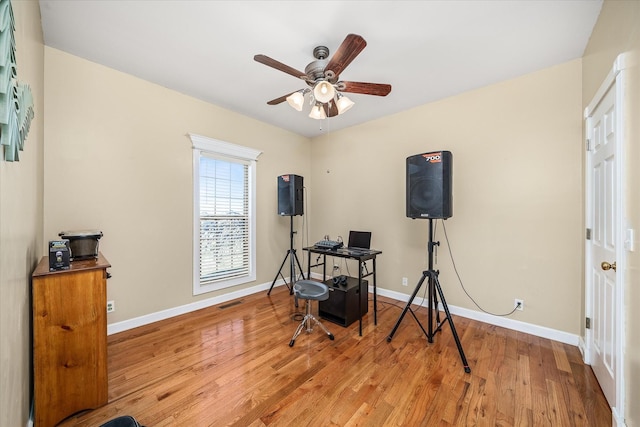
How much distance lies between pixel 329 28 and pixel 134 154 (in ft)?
7.70

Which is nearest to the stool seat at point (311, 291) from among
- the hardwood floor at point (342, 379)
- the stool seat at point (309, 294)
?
the stool seat at point (309, 294)

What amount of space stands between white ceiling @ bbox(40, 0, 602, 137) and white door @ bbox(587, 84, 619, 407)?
785mm

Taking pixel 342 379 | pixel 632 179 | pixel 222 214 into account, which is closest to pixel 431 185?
pixel 632 179

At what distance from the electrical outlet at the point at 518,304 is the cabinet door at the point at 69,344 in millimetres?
3587

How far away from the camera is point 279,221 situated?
4199 mm

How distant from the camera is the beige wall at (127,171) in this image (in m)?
2.29

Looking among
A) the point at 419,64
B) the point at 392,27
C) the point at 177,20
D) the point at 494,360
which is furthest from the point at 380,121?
the point at 494,360

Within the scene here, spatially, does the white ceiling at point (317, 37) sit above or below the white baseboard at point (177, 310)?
above

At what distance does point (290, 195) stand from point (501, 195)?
256 centimetres

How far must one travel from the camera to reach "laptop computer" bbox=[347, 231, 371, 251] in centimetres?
321

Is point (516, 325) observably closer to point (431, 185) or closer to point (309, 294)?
point (431, 185)

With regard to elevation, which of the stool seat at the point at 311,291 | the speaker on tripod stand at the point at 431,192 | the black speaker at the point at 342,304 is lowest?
the black speaker at the point at 342,304

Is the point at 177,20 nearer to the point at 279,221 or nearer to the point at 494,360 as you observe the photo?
the point at 279,221

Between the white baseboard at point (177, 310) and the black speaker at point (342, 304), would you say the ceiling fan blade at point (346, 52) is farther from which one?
the white baseboard at point (177, 310)
